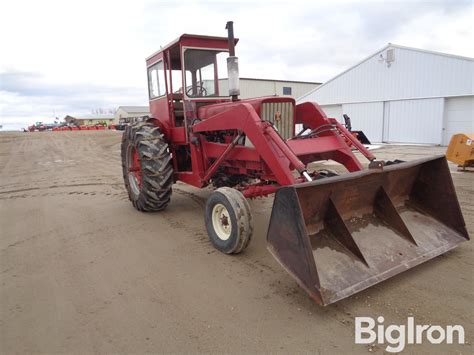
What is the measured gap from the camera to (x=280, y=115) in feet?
14.7

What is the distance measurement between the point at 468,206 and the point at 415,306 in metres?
3.64

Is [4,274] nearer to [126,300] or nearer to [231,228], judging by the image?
[126,300]

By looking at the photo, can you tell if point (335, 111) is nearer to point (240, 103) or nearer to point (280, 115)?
point (280, 115)

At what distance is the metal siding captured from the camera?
14.2 metres

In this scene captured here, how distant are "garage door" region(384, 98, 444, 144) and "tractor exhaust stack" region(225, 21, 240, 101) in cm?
1334

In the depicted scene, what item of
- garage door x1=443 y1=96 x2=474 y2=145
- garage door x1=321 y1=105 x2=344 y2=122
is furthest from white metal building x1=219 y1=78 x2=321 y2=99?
garage door x1=443 y1=96 x2=474 y2=145

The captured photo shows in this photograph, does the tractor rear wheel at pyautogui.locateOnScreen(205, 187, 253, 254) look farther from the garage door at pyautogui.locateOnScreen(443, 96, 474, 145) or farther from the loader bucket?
the garage door at pyautogui.locateOnScreen(443, 96, 474, 145)

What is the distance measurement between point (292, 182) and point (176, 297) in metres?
1.61

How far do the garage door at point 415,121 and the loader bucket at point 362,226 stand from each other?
1306 centimetres

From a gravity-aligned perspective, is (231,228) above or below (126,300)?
above

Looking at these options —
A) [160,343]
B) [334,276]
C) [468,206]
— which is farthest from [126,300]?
[468,206]

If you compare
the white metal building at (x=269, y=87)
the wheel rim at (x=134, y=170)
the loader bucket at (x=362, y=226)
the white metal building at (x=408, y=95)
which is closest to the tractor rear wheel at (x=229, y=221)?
the loader bucket at (x=362, y=226)

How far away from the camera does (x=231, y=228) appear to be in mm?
3748

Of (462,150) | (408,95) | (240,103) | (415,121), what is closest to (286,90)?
(408,95)
